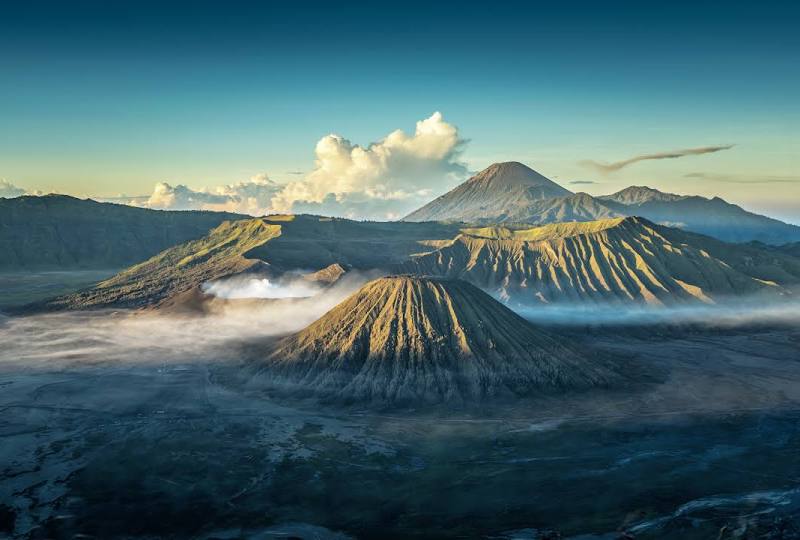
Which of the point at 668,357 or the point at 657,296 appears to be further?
the point at 657,296

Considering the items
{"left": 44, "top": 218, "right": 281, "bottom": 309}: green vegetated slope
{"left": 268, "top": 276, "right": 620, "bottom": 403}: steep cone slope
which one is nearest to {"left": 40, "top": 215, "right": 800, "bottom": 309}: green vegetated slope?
{"left": 44, "top": 218, "right": 281, "bottom": 309}: green vegetated slope

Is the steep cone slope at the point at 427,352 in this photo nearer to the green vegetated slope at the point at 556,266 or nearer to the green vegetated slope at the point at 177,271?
the green vegetated slope at the point at 556,266

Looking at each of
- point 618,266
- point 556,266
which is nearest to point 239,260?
point 556,266

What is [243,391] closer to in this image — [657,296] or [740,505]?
[740,505]

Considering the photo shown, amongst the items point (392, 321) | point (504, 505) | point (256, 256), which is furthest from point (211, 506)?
point (256, 256)

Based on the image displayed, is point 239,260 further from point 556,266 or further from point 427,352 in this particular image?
point 427,352

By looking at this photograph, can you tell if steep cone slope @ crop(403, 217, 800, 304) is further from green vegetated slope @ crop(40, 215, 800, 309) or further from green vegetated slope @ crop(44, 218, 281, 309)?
green vegetated slope @ crop(44, 218, 281, 309)
